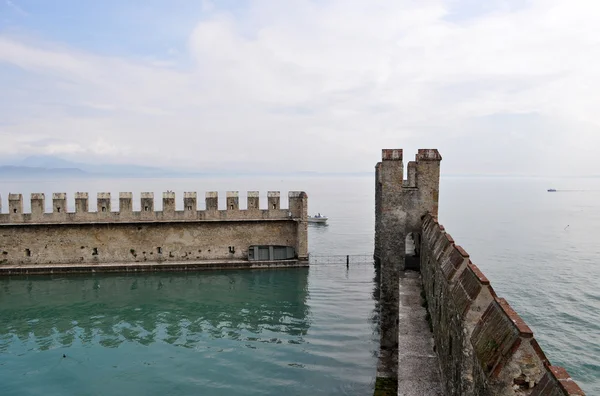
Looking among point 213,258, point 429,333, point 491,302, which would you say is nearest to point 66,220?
point 213,258

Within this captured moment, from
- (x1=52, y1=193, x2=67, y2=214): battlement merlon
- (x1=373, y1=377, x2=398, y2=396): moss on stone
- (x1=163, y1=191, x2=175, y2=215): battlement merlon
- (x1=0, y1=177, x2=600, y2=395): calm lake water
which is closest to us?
(x1=373, y1=377, x2=398, y2=396): moss on stone

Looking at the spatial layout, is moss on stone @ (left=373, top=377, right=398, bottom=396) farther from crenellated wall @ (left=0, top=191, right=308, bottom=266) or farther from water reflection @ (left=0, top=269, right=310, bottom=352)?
crenellated wall @ (left=0, top=191, right=308, bottom=266)

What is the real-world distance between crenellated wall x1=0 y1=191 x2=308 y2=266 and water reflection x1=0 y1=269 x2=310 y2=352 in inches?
51.5

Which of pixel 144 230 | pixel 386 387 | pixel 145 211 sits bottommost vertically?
pixel 386 387

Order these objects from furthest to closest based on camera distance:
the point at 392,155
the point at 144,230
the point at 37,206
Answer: the point at 144,230, the point at 37,206, the point at 392,155

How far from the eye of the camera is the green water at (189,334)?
1153cm

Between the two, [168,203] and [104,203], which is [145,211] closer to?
[168,203]

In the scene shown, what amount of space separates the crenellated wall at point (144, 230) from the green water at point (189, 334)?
4.49 ft

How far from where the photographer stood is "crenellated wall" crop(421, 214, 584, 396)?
13.1 feet

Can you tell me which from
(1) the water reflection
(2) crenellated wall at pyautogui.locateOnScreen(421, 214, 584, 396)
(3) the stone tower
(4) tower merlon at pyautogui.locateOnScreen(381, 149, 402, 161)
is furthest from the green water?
(4) tower merlon at pyautogui.locateOnScreen(381, 149, 402, 161)

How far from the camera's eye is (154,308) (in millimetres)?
17562

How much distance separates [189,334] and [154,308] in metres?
3.31

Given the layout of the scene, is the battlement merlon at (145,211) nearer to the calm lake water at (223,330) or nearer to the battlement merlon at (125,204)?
the battlement merlon at (125,204)

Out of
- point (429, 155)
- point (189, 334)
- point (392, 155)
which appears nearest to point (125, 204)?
point (189, 334)
